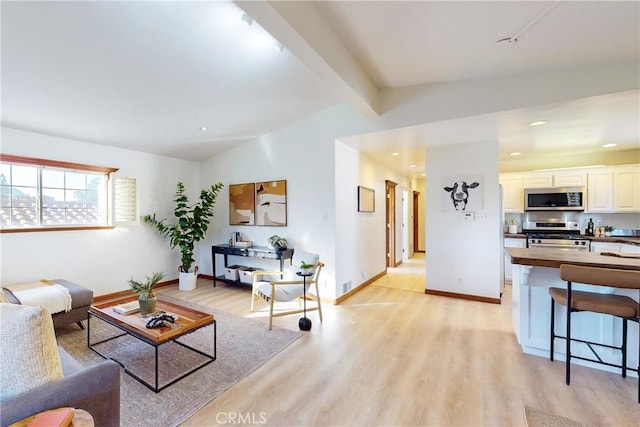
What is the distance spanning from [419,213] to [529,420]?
753 centimetres

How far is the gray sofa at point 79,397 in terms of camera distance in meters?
1.04

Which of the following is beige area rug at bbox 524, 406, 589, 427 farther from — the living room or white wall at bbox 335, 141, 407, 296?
white wall at bbox 335, 141, 407, 296

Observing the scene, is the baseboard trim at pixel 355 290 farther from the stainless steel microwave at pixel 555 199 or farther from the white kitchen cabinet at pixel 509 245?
the stainless steel microwave at pixel 555 199

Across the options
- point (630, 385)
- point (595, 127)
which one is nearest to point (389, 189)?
point (595, 127)

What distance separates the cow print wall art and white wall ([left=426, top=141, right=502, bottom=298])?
0.10ft

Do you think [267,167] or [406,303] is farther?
[267,167]

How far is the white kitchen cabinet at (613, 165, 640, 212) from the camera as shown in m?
4.26

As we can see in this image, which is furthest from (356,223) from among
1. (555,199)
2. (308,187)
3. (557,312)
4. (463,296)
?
(555,199)

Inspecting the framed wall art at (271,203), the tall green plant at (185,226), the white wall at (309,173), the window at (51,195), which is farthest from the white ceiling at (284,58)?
the tall green plant at (185,226)

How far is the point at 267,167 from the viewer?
4.69 m

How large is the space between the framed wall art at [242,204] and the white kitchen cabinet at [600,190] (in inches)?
224

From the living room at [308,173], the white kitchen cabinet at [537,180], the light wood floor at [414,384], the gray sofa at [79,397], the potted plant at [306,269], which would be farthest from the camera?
the white kitchen cabinet at [537,180]

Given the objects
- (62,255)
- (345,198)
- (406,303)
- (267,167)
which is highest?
(267,167)

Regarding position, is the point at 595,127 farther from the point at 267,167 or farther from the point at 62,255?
the point at 62,255
